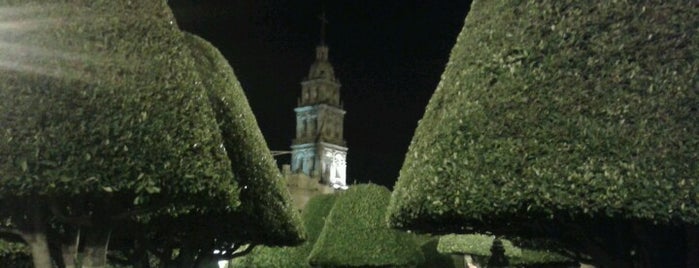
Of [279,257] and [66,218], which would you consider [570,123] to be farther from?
[279,257]

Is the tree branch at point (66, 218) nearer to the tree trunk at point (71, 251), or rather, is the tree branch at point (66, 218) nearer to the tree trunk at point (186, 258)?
the tree trunk at point (71, 251)

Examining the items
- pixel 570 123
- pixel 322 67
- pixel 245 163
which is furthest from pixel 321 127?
pixel 570 123

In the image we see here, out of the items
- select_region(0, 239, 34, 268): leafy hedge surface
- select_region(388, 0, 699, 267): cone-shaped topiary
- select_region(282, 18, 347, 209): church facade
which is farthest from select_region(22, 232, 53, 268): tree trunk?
select_region(282, 18, 347, 209): church facade

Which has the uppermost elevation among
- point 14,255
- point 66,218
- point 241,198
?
point 241,198

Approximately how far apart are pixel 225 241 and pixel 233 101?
428 cm

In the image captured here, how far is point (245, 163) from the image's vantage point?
1171 centimetres

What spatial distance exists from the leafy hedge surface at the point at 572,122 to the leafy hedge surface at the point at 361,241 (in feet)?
39.0

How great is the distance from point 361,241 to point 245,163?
32.6ft

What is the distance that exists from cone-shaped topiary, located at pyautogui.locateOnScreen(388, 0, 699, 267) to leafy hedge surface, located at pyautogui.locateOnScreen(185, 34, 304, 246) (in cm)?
328

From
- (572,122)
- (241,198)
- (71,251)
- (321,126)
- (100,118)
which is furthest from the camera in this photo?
(321,126)

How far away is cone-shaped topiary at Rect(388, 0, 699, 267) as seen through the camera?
769cm

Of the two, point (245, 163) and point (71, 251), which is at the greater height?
point (245, 163)

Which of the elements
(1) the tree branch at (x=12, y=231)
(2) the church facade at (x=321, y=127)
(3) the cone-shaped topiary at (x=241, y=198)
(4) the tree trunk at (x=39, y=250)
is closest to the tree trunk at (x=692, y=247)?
(3) the cone-shaped topiary at (x=241, y=198)

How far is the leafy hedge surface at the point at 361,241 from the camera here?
68.3ft
